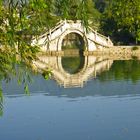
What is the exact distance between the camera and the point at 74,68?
1208 inches

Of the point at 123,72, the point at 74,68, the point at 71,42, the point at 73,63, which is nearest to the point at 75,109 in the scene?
the point at 123,72

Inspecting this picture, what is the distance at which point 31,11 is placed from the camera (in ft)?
11.8

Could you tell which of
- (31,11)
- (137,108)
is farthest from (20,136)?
(31,11)

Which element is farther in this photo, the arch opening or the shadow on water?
the arch opening

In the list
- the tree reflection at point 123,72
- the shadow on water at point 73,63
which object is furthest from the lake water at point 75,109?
the shadow on water at point 73,63

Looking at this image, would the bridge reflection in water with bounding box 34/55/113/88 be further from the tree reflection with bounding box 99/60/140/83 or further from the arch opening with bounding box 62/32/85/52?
the arch opening with bounding box 62/32/85/52

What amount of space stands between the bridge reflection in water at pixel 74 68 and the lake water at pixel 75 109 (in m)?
0.08

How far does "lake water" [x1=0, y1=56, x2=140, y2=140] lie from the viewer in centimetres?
1215

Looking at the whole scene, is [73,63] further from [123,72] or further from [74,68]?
[123,72]

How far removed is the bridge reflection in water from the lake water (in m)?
0.08

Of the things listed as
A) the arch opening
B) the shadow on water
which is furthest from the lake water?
the arch opening

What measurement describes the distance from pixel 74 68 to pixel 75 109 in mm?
15109

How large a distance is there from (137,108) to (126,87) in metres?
5.13

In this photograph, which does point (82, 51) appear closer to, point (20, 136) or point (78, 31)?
point (78, 31)
